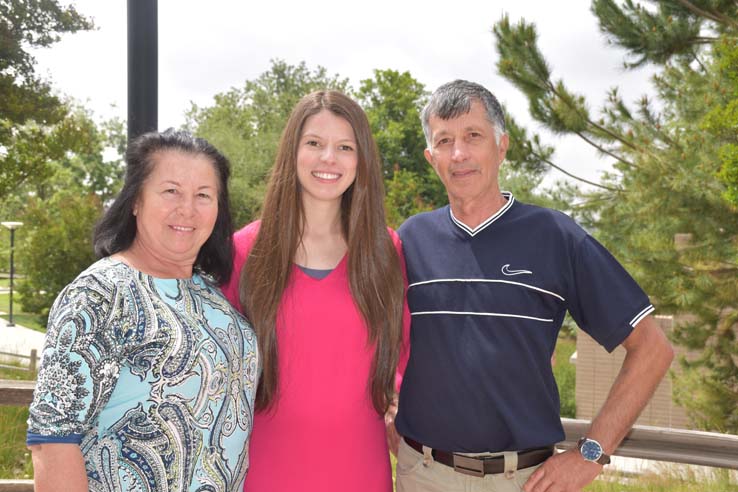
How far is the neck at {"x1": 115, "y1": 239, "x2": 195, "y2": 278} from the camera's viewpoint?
197 cm

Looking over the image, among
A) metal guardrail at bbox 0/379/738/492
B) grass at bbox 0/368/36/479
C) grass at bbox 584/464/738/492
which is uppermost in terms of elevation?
metal guardrail at bbox 0/379/738/492

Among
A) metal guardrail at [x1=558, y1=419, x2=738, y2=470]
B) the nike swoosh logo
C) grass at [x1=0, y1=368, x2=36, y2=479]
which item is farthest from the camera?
grass at [x1=0, y1=368, x2=36, y2=479]

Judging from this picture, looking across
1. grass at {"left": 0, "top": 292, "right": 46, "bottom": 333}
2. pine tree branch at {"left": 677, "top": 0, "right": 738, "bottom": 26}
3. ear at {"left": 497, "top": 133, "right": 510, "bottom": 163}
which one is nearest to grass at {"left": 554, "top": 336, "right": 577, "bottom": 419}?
pine tree branch at {"left": 677, "top": 0, "right": 738, "bottom": 26}

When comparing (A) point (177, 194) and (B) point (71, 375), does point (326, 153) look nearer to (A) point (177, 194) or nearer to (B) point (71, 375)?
(A) point (177, 194)

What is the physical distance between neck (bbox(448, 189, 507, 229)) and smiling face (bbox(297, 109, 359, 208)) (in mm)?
440

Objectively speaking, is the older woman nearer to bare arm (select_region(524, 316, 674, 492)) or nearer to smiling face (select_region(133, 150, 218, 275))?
smiling face (select_region(133, 150, 218, 275))

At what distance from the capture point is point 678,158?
31.1 feet

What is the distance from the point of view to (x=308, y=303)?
2449 millimetres

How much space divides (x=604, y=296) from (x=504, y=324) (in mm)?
350

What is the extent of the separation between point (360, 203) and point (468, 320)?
57cm

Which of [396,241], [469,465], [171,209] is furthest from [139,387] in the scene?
[396,241]

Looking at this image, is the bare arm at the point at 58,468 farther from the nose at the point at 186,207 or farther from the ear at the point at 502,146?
the ear at the point at 502,146

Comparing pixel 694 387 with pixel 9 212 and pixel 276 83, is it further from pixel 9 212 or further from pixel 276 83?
pixel 276 83

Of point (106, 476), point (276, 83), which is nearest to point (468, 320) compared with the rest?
point (106, 476)
